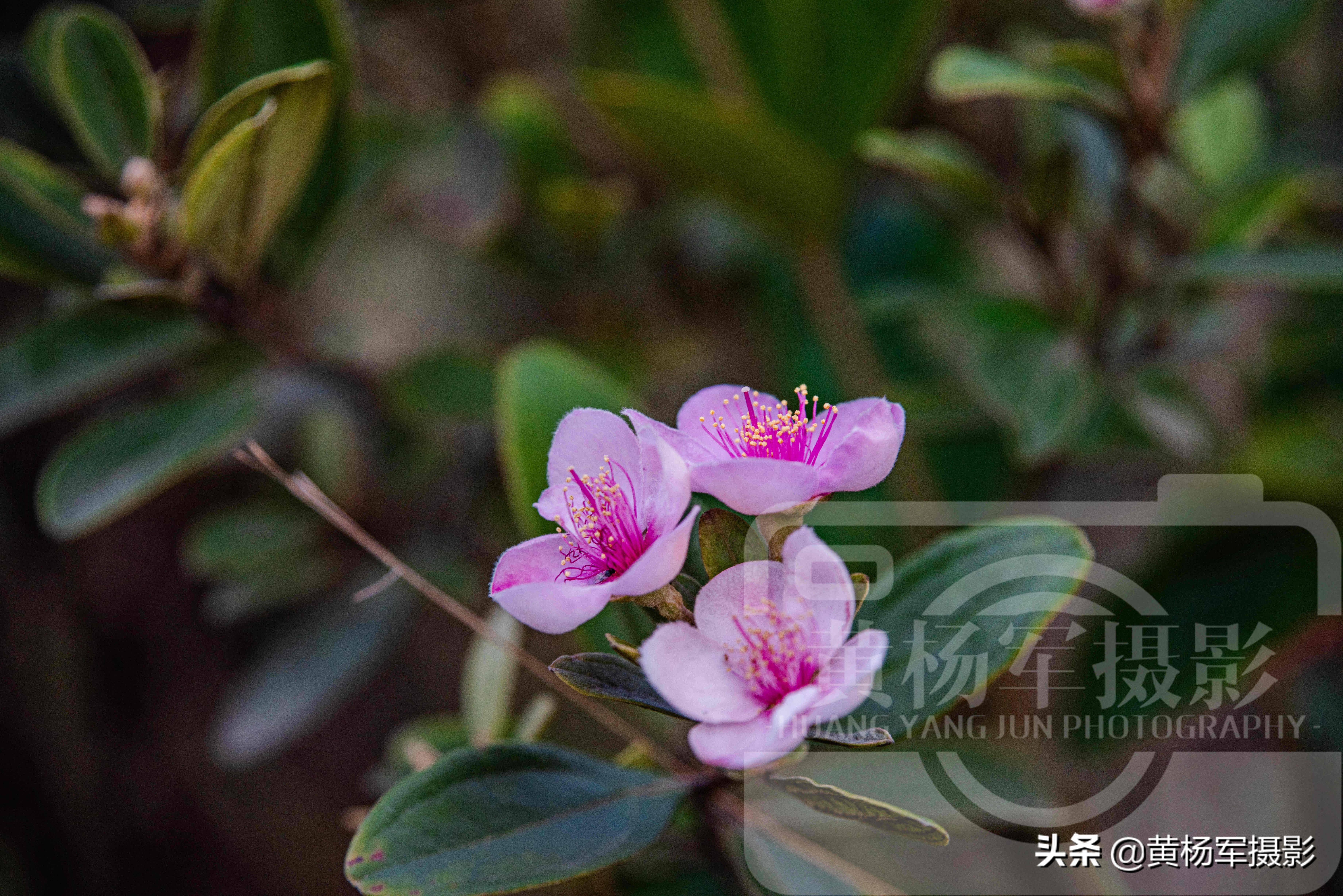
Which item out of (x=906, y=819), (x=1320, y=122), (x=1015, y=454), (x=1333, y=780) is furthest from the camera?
(x=1320, y=122)

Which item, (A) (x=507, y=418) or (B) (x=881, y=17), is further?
(B) (x=881, y=17)

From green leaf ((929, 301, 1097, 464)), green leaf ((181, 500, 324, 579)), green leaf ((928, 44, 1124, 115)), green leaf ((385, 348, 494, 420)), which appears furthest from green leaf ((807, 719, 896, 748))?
green leaf ((181, 500, 324, 579))

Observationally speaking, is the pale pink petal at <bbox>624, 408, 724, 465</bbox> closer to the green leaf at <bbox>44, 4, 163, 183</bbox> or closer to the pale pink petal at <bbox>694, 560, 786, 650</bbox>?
the pale pink petal at <bbox>694, 560, 786, 650</bbox>

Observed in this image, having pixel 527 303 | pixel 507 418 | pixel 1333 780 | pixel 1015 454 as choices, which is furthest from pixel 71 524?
pixel 1333 780

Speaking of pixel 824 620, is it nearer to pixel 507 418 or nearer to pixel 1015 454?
pixel 507 418

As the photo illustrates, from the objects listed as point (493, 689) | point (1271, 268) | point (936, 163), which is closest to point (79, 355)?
point (493, 689)
